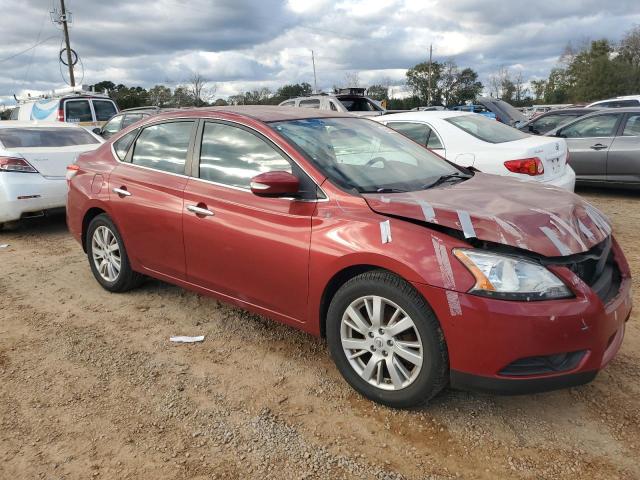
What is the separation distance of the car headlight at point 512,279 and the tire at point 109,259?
3.03 metres

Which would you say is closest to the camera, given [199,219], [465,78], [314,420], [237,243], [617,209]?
[314,420]

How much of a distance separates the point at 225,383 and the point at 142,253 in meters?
1.50

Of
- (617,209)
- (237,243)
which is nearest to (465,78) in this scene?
(617,209)

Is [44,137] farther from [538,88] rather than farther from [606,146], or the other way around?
[538,88]

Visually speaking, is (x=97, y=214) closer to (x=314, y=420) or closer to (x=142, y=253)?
(x=142, y=253)

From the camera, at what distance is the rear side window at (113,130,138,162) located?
453 cm

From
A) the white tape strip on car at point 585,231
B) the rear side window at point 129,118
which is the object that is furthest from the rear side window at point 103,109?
the white tape strip on car at point 585,231

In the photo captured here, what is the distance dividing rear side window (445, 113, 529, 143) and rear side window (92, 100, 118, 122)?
39.8 ft

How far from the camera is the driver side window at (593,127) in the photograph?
28.5ft

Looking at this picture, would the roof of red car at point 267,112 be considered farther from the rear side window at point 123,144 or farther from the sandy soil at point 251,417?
the sandy soil at point 251,417

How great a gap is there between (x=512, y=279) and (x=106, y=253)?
3.51 metres

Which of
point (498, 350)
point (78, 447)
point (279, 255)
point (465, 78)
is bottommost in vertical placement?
point (78, 447)

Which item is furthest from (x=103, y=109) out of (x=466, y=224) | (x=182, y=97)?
(x=182, y=97)

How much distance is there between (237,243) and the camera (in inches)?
135
